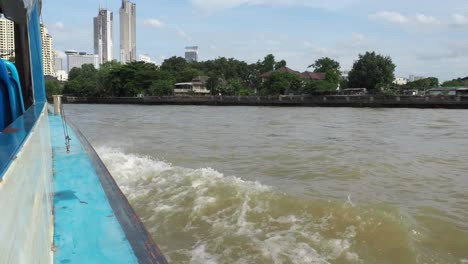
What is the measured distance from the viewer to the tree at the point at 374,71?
5906 cm

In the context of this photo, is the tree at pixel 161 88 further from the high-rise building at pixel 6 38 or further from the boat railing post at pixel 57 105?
the high-rise building at pixel 6 38

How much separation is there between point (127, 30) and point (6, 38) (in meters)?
127

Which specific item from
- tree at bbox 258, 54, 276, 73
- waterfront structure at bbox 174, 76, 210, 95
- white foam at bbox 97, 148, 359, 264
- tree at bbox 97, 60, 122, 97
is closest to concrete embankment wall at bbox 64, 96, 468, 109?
tree at bbox 97, 60, 122, 97

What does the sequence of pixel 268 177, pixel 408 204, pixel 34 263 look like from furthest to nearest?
pixel 268 177
pixel 408 204
pixel 34 263

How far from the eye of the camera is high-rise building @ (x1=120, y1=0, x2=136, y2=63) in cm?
11762

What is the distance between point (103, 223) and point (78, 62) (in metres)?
113

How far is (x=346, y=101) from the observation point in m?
44.1

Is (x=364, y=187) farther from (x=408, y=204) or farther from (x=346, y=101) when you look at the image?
(x=346, y=101)

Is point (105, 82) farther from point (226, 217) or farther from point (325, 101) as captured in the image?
point (226, 217)

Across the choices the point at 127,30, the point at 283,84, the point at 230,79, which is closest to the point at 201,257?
the point at 283,84

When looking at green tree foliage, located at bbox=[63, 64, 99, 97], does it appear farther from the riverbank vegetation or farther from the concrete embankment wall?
the concrete embankment wall

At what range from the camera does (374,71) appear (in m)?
59.4

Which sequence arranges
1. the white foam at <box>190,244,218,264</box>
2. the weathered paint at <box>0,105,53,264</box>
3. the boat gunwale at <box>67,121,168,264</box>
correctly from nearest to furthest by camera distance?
the weathered paint at <box>0,105,53,264</box>
the boat gunwale at <box>67,121,168,264</box>
the white foam at <box>190,244,218,264</box>

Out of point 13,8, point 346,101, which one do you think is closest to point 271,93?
point 346,101
